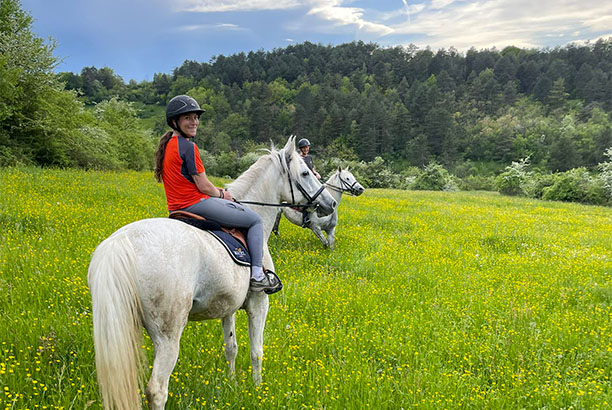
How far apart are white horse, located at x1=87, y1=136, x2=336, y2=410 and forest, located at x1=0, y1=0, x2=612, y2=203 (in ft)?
58.1

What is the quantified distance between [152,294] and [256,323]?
5.05 feet

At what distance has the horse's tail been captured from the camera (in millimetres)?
2303

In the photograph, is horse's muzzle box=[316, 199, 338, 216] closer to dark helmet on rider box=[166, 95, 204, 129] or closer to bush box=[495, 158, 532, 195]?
dark helmet on rider box=[166, 95, 204, 129]

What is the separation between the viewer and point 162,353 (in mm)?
2676

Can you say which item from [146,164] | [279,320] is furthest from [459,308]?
[146,164]

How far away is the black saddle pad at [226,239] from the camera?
332cm

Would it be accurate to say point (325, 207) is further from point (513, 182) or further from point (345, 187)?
point (513, 182)

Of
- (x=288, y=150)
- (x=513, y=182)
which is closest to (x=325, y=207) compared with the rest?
(x=288, y=150)

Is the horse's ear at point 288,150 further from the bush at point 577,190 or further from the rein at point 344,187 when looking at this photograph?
the bush at point 577,190

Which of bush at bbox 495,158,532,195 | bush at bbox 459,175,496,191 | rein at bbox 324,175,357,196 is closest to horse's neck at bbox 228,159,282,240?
rein at bbox 324,175,357,196

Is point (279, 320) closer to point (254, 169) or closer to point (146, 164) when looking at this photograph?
point (254, 169)

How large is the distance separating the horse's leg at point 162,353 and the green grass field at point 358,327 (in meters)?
0.77

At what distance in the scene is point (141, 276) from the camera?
253cm

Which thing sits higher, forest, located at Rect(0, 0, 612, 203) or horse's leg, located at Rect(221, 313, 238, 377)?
forest, located at Rect(0, 0, 612, 203)
